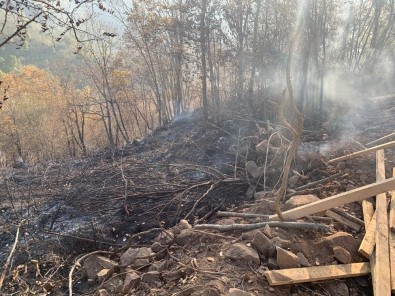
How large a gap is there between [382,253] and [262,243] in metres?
1.23

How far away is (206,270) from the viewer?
3176mm

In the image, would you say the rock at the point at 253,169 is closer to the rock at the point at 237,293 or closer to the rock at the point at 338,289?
the rock at the point at 338,289

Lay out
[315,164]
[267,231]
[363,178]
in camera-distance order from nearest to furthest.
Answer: [267,231] → [363,178] → [315,164]

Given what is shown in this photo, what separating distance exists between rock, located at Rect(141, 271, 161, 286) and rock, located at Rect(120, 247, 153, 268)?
0.46m

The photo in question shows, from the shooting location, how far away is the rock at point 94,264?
159 inches

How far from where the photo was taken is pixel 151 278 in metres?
3.29

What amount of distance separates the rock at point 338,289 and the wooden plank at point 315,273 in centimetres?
7

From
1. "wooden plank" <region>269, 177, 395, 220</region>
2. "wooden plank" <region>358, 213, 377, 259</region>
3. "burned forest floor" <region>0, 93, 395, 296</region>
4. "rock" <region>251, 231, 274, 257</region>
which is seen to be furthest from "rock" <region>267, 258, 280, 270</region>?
"wooden plank" <region>358, 213, 377, 259</region>

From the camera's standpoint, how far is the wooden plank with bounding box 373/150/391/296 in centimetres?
281

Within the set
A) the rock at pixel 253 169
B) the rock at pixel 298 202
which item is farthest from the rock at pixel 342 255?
the rock at pixel 253 169

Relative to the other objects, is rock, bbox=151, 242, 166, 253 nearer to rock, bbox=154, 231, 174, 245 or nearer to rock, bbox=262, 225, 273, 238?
rock, bbox=154, 231, 174, 245

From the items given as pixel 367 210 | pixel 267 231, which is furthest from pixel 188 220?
pixel 367 210

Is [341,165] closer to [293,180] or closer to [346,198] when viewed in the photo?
[293,180]

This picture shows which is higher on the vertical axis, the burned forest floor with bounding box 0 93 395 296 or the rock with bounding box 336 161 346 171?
the rock with bounding box 336 161 346 171
